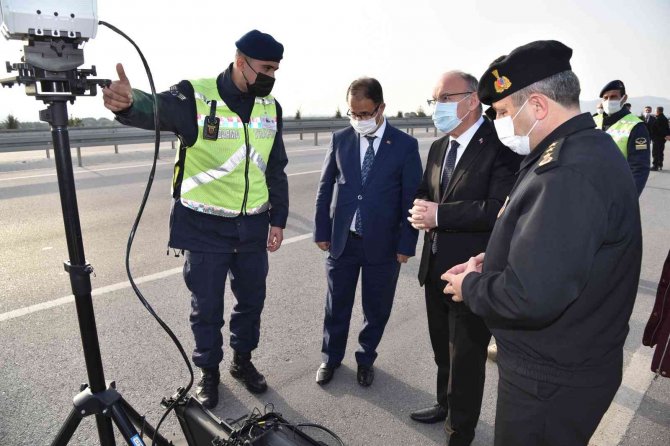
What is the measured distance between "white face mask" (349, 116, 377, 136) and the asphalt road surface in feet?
5.31

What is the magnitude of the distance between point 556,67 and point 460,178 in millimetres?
998

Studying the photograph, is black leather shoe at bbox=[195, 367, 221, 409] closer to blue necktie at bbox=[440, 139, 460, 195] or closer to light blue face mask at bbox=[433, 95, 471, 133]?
blue necktie at bbox=[440, 139, 460, 195]

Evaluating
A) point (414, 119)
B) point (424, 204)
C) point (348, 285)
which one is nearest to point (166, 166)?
point (348, 285)

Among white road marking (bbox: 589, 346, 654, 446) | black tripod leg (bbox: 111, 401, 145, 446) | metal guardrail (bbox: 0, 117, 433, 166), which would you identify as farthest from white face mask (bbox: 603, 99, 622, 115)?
metal guardrail (bbox: 0, 117, 433, 166)

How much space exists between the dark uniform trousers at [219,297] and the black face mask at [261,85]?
0.99 m

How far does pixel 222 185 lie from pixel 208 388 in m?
1.24

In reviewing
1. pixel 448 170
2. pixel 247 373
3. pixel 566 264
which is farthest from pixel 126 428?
pixel 448 170

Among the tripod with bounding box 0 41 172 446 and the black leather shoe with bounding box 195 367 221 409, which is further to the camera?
the black leather shoe with bounding box 195 367 221 409

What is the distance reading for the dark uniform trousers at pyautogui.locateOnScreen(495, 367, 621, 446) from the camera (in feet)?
5.28

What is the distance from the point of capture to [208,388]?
301 centimetres

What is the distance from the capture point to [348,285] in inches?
132

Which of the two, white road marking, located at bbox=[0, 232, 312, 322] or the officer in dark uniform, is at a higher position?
the officer in dark uniform

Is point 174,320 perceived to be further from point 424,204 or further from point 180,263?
point 424,204

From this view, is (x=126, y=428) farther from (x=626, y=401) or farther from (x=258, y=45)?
(x=626, y=401)
